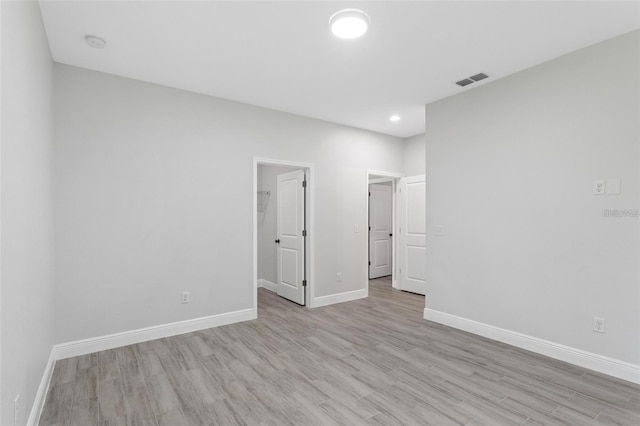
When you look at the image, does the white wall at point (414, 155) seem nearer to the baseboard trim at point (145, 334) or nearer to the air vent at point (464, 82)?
the air vent at point (464, 82)

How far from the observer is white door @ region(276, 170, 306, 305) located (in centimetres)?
496

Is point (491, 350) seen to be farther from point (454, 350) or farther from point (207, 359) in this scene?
point (207, 359)

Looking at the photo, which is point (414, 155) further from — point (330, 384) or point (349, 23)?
point (330, 384)

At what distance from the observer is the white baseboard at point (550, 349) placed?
268cm

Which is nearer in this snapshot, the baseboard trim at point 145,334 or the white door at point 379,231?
the baseboard trim at point 145,334

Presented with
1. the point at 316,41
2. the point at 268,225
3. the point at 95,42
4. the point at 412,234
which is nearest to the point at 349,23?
the point at 316,41

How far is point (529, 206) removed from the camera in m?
3.30

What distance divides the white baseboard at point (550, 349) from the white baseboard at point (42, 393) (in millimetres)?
3897

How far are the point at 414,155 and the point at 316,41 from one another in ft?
11.5

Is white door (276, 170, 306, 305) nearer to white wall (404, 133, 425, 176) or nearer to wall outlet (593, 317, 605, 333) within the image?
white wall (404, 133, 425, 176)

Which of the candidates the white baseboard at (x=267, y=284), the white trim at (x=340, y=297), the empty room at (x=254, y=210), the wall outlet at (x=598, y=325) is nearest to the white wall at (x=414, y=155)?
the empty room at (x=254, y=210)

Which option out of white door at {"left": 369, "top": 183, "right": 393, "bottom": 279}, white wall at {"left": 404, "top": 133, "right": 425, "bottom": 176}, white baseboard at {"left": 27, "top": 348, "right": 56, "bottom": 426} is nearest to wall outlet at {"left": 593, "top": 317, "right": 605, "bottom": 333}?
white wall at {"left": 404, "top": 133, "right": 425, "bottom": 176}

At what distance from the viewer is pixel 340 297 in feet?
16.9

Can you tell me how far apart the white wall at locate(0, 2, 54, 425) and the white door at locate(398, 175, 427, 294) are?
4.92 meters
